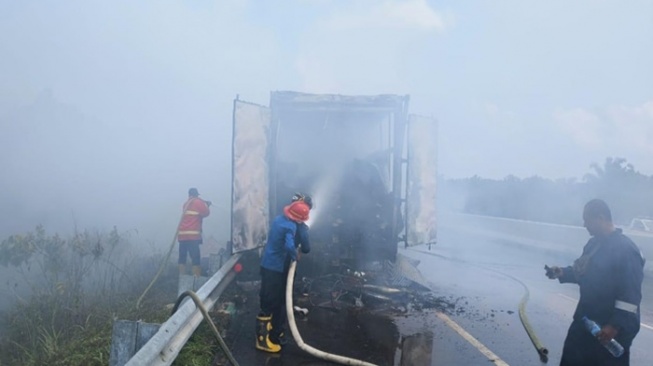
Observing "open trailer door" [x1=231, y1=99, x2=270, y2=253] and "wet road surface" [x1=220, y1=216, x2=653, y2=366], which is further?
"open trailer door" [x1=231, y1=99, x2=270, y2=253]

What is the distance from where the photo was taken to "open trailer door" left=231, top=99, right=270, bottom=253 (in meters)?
7.63

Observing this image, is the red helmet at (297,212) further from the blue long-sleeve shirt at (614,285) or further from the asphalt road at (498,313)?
the blue long-sleeve shirt at (614,285)

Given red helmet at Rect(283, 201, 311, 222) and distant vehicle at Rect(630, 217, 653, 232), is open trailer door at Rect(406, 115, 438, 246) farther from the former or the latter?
distant vehicle at Rect(630, 217, 653, 232)

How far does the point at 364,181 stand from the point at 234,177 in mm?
3070

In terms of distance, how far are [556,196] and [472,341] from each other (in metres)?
23.3

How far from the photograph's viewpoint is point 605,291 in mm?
3719

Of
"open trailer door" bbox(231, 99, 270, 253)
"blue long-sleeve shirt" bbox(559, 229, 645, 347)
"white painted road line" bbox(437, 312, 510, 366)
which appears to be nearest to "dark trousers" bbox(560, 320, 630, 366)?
"blue long-sleeve shirt" bbox(559, 229, 645, 347)

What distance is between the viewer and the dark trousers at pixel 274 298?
5.16 metres

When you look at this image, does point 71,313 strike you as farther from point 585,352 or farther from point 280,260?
point 585,352

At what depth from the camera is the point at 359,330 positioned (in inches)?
229

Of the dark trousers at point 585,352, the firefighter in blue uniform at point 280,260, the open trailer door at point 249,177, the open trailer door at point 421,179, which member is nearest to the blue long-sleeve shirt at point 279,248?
the firefighter in blue uniform at point 280,260

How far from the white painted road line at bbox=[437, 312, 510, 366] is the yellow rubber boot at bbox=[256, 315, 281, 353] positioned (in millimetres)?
2219

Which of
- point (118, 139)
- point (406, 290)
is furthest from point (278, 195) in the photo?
point (118, 139)

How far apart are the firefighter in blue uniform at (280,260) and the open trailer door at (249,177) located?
2240 mm
